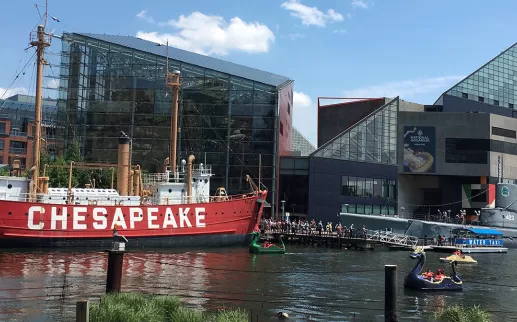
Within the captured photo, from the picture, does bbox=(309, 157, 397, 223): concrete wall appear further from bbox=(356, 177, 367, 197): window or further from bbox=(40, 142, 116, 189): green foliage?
bbox=(40, 142, 116, 189): green foliage

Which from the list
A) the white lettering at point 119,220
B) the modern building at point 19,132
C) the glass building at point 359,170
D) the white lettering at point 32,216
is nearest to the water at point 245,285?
the white lettering at point 32,216

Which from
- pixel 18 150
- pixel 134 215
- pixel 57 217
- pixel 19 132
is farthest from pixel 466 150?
pixel 19 132

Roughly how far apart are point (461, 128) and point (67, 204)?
64297 millimetres

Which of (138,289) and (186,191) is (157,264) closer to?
(138,289)

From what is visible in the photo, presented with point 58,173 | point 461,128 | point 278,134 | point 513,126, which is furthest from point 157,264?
point 513,126

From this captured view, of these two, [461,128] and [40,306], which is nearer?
[40,306]

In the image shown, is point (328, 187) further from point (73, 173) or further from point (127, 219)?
point (127, 219)

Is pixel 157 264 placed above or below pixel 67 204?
below

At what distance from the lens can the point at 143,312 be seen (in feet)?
55.7

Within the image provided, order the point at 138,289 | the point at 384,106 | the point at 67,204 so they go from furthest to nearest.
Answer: the point at 384,106 < the point at 67,204 < the point at 138,289

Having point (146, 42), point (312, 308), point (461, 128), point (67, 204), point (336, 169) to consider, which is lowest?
point (312, 308)

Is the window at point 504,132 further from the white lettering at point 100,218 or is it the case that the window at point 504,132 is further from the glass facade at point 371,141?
the white lettering at point 100,218

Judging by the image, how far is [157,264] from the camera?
3675cm

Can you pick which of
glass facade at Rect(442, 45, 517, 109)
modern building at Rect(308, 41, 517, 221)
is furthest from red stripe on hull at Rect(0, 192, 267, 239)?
glass facade at Rect(442, 45, 517, 109)
